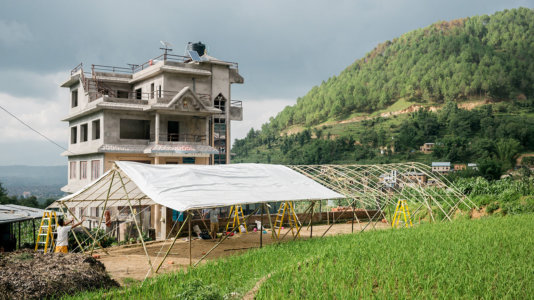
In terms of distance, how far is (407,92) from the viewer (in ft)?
364

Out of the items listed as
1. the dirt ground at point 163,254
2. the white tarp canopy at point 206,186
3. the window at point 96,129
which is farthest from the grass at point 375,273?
the window at point 96,129

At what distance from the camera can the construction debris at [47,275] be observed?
8.45 metres

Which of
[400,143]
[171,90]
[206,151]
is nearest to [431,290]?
[206,151]

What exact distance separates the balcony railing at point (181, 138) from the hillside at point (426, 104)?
167ft

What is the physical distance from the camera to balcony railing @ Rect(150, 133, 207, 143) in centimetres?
2988

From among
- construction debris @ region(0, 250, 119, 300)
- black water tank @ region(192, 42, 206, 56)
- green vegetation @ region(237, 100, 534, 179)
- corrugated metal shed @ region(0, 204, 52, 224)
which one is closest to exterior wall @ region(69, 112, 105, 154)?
black water tank @ region(192, 42, 206, 56)

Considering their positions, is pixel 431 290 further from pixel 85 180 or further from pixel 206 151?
pixel 85 180

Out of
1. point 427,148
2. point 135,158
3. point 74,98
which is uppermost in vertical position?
point 74,98

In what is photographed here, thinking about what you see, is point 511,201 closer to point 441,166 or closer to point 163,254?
point 163,254

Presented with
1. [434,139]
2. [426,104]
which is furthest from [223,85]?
[426,104]

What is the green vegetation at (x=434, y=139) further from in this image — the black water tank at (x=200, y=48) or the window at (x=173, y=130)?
the window at (x=173, y=130)

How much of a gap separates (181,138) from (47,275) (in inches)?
866

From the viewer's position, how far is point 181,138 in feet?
101

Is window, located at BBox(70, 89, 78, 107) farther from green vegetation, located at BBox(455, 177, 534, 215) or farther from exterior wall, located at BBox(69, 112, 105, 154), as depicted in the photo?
green vegetation, located at BBox(455, 177, 534, 215)
